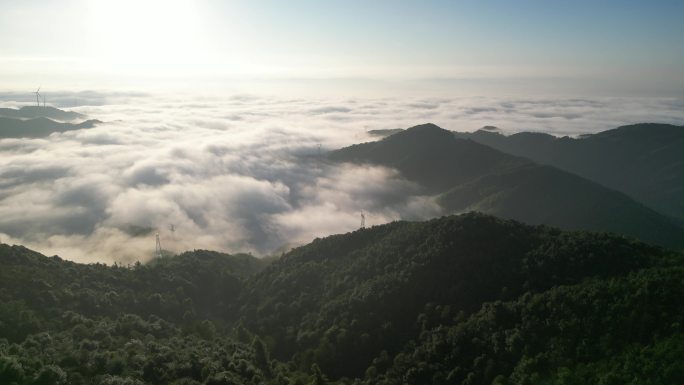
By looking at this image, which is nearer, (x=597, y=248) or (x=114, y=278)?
(x=597, y=248)

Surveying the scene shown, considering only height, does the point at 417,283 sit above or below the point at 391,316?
above

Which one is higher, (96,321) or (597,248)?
(597,248)

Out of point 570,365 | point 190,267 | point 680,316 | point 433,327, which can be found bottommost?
point 190,267

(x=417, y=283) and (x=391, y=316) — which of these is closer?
(x=391, y=316)

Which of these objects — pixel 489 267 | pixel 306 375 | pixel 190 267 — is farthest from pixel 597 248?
pixel 190 267

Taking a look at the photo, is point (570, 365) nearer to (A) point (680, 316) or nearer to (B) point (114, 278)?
(A) point (680, 316)

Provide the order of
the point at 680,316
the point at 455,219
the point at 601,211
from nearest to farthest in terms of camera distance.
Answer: the point at 680,316
the point at 455,219
the point at 601,211

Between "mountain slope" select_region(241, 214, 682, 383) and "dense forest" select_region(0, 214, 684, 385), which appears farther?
"mountain slope" select_region(241, 214, 682, 383)

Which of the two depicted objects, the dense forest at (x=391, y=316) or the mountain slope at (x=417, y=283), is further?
the mountain slope at (x=417, y=283)
